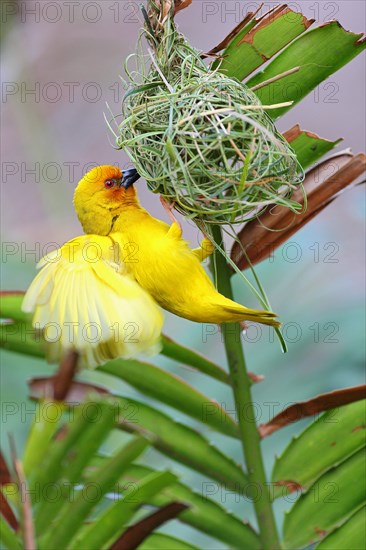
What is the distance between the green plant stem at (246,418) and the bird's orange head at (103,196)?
20 centimetres

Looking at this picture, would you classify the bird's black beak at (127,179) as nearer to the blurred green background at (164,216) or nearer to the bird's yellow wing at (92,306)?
the bird's yellow wing at (92,306)

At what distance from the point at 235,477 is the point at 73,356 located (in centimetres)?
38

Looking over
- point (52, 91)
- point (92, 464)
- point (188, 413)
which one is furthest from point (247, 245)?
point (52, 91)

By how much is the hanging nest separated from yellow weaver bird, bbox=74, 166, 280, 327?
13 cm

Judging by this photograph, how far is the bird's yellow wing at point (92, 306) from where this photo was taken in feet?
3.67

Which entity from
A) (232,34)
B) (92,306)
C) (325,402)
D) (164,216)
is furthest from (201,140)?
(164,216)

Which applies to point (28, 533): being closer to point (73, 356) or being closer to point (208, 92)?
point (73, 356)

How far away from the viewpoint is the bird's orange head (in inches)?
50.1

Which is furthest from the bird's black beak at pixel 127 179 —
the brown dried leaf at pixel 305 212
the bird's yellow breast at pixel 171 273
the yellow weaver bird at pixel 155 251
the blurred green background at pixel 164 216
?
the blurred green background at pixel 164 216

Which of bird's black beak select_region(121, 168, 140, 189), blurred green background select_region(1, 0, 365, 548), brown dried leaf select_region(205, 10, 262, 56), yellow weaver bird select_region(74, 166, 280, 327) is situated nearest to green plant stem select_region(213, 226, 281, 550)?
yellow weaver bird select_region(74, 166, 280, 327)

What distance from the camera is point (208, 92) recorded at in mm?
988

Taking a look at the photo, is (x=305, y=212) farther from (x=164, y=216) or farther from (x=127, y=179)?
(x=164, y=216)

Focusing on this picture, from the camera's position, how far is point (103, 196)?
4.17 ft

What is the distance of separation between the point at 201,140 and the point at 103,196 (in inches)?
13.9
